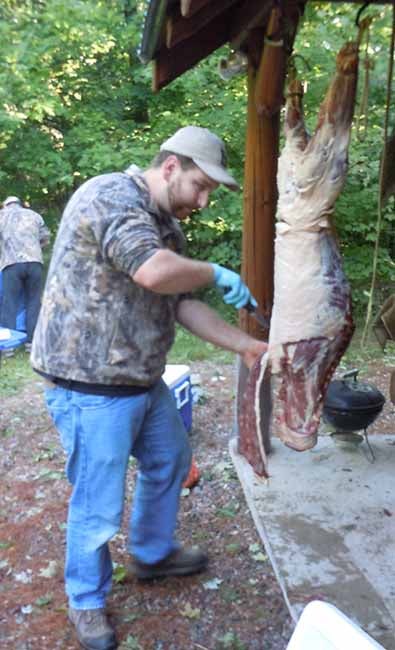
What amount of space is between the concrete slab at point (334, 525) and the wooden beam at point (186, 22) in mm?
1906

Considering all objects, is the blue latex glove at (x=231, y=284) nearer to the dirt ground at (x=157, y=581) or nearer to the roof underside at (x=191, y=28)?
the roof underside at (x=191, y=28)

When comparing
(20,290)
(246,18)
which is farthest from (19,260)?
(246,18)

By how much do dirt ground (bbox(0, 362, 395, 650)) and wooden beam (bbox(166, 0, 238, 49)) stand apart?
261 cm

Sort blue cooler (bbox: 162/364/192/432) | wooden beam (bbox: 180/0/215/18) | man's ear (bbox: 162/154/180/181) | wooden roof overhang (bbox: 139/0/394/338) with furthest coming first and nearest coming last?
blue cooler (bbox: 162/364/192/432) < wooden roof overhang (bbox: 139/0/394/338) < man's ear (bbox: 162/154/180/181) < wooden beam (bbox: 180/0/215/18)

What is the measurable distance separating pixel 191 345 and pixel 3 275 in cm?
244

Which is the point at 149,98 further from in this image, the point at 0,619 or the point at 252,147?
the point at 0,619

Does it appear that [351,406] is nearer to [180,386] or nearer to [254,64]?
[180,386]

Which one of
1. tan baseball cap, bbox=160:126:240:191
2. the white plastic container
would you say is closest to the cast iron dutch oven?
tan baseball cap, bbox=160:126:240:191

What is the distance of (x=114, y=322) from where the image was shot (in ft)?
8.25

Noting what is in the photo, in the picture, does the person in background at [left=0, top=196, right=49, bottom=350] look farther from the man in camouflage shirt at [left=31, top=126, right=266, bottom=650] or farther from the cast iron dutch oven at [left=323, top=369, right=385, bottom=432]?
the man in camouflage shirt at [left=31, top=126, right=266, bottom=650]

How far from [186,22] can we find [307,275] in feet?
4.41

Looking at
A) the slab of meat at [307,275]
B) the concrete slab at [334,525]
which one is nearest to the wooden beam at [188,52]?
the slab of meat at [307,275]

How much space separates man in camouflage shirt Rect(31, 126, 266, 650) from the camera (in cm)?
235

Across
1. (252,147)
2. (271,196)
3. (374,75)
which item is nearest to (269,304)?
(271,196)
